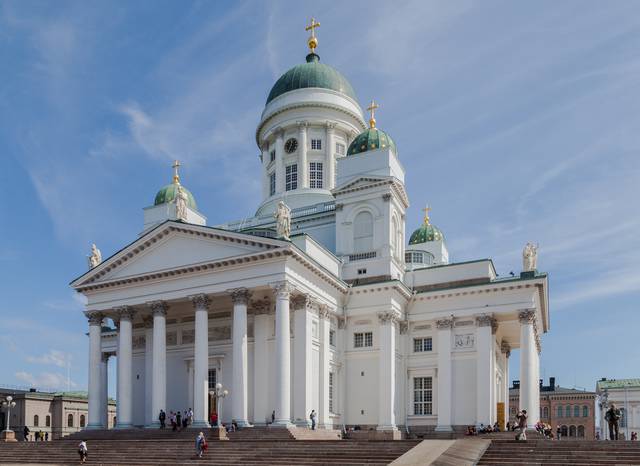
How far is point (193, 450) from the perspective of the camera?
1178 inches

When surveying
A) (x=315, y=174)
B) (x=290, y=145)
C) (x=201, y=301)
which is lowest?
(x=201, y=301)

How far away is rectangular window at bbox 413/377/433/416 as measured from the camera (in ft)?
132

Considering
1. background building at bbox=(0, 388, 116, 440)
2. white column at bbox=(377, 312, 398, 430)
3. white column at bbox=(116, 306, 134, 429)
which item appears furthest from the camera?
background building at bbox=(0, 388, 116, 440)

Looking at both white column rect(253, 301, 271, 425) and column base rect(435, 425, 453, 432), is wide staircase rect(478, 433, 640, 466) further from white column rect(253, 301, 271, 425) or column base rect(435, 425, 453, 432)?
white column rect(253, 301, 271, 425)

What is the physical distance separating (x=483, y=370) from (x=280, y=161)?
2259cm

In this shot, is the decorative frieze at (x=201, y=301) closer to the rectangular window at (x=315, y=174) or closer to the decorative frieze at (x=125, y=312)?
the decorative frieze at (x=125, y=312)

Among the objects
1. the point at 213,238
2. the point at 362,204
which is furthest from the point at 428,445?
the point at 362,204

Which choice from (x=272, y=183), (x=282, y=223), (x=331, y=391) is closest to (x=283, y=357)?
(x=282, y=223)

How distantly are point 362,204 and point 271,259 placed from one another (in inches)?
392

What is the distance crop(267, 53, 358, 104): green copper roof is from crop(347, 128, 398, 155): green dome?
31.2ft

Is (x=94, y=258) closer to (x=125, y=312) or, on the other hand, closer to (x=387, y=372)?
(x=125, y=312)

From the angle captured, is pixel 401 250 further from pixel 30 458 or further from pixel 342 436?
pixel 30 458

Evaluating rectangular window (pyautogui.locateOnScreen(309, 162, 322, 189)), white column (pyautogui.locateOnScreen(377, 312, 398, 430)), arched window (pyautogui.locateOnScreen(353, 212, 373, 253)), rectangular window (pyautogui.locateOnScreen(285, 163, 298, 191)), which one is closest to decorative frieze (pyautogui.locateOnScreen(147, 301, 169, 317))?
arched window (pyautogui.locateOnScreen(353, 212, 373, 253))

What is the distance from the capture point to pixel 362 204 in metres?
42.2
